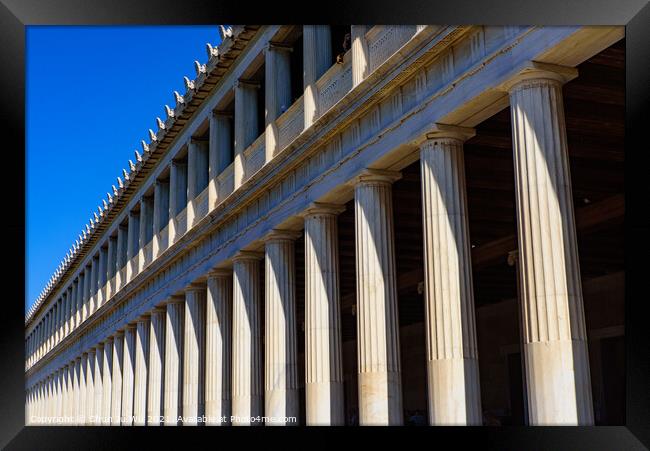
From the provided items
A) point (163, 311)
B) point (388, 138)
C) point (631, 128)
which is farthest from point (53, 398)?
point (631, 128)

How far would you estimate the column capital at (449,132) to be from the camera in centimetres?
1692

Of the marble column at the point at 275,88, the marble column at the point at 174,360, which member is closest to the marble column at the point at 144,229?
the marble column at the point at 174,360

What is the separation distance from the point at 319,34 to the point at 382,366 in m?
8.86

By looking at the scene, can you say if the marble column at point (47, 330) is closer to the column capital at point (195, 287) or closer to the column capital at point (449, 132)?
the column capital at point (195, 287)

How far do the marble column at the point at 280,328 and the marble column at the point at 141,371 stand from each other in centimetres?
1449

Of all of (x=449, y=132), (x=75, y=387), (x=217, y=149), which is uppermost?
(x=217, y=149)

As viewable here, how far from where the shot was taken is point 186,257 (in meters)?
31.5

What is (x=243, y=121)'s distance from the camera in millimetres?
27219

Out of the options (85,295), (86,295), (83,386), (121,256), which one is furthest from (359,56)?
(83,386)

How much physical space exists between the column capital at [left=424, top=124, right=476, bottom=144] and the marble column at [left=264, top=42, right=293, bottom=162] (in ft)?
26.4

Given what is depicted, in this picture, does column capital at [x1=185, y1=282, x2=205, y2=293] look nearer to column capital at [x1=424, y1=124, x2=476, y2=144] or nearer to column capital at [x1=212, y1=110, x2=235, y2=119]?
column capital at [x1=212, y1=110, x2=235, y2=119]

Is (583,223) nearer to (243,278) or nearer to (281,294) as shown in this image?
(281,294)

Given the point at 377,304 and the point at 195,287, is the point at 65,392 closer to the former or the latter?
the point at 195,287

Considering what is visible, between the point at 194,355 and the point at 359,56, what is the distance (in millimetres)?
14080
